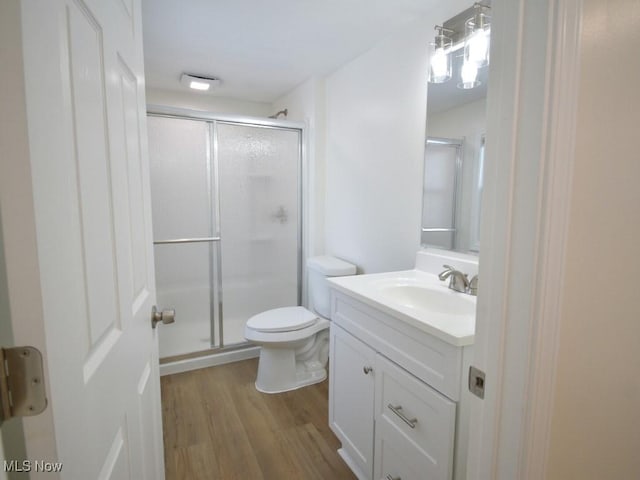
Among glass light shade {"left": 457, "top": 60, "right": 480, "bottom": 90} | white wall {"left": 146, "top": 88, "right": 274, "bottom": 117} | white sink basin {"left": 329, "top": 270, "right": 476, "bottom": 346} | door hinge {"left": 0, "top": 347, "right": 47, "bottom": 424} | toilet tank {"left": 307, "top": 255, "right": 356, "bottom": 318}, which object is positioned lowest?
toilet tank {"left": 307, "top": 255, "right": 356, "bottom": 318}

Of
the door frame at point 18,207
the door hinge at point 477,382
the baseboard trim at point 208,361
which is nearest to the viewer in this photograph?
the door frame at point 18,207

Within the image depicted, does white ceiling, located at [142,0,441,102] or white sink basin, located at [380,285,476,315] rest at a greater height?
white ceiling, located at [142,0,441,102]

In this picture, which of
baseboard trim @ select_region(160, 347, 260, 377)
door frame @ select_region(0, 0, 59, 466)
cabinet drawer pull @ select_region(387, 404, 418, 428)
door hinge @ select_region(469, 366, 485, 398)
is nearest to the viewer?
door frame @ select_region(0, 0, 59, 466)

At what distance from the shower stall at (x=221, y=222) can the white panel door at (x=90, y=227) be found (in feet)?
5.21

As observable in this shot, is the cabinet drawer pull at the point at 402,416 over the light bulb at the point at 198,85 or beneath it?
beneath

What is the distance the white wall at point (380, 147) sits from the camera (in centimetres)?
179

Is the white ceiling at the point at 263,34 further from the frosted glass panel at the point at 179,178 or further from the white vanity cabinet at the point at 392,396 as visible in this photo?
the white vanity cabinet at the point at 392,396

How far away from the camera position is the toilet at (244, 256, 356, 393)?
215 cm

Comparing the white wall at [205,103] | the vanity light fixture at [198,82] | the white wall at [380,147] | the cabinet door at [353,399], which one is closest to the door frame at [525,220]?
the cabinet door at [353,399]

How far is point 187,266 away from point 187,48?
1539 mm

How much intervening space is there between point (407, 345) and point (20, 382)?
104 cm

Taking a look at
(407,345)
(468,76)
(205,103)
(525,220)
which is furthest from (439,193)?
(205,103)

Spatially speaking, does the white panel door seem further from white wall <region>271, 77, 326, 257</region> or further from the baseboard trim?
white wall <region>271, 77, 326, 257</region>

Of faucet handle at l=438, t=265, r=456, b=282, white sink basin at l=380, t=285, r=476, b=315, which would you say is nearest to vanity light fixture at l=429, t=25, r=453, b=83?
faucet handle at l=438, t=265, r=456, b=282
